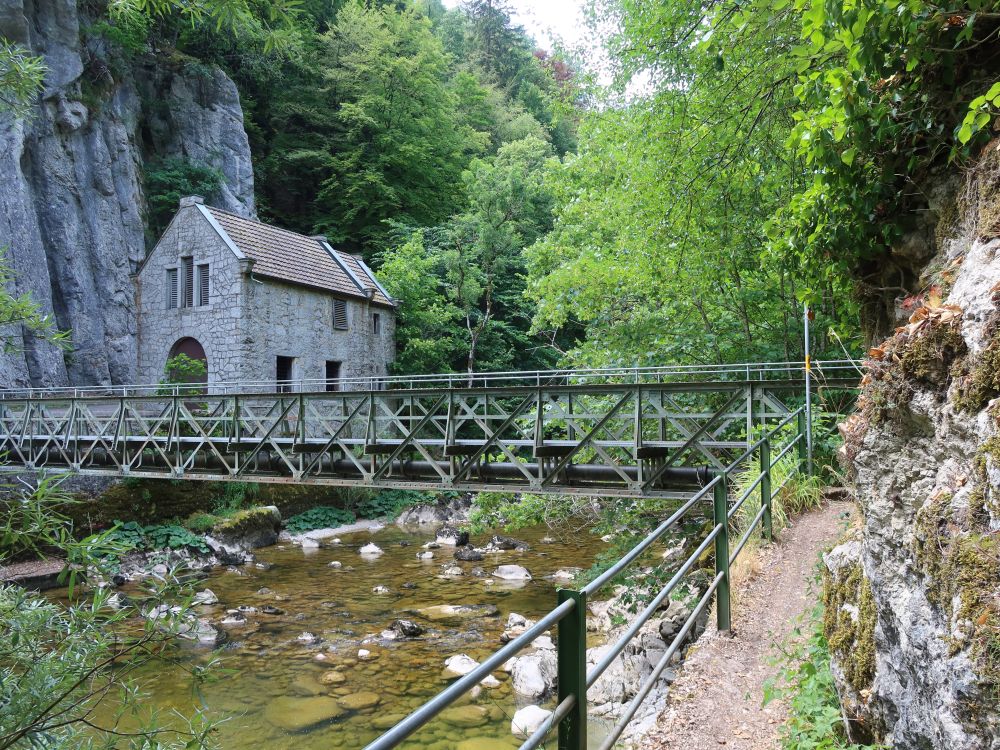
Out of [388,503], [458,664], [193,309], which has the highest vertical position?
[193,309]

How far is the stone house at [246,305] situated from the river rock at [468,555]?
8420 millimetres

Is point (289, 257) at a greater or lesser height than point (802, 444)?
greater

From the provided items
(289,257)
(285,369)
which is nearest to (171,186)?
(289,257)

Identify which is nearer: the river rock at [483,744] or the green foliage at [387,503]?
the river rock at [483,744]

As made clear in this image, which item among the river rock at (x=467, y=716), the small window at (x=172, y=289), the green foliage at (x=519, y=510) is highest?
the small window at (x=172, y=289)

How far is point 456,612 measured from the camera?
10617mm

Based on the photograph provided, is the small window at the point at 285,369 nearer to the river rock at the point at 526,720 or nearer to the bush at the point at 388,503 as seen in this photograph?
the bush at the point at 388,503

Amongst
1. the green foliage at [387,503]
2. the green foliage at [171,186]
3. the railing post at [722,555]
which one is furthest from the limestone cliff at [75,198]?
the railing post at [722,555]

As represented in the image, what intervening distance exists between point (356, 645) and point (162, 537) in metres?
8.91

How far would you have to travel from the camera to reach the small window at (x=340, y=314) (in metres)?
23.9

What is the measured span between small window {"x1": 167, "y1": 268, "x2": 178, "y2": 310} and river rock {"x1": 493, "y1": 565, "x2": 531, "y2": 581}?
15.9 metres

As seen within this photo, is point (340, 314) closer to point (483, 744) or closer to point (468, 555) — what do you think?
point (468, 555)

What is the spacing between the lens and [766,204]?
9.27 metres

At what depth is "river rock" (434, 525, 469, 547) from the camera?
1591 centimetres
